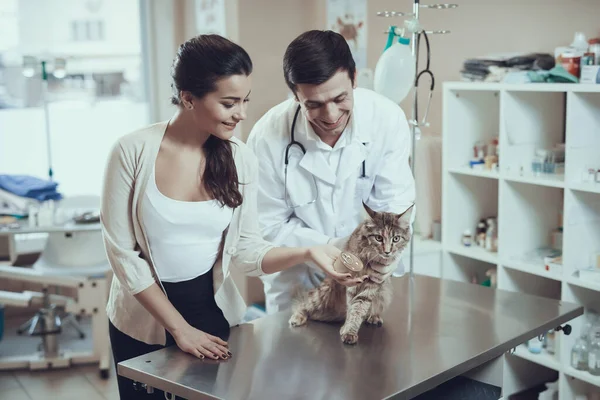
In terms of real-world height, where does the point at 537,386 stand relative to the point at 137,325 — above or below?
below

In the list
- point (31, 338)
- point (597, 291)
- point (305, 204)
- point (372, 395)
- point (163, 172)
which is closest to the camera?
point (372, 395)

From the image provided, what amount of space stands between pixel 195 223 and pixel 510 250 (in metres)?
1.70

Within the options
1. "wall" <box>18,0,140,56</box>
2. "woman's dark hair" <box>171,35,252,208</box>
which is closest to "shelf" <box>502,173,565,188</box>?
"woman's dark hair" <box>171,35,252,208</box>

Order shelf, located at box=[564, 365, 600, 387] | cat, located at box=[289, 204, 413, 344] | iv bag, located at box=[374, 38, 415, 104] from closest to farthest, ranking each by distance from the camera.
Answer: cat, located at box=[289, 204, 413, 344], iv bag, located at box=[374, 38, 415, 104], shelf, located at box=[564, 365, 600, 387]

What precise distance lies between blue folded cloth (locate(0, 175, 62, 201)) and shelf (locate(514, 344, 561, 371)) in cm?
235

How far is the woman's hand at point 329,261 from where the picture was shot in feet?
5.77

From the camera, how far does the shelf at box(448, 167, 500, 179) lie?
3.04m

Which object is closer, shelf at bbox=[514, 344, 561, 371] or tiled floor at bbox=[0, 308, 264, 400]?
shelf at bbox=[514, 344, 561, 371]

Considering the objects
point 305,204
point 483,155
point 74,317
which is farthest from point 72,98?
point 305,204

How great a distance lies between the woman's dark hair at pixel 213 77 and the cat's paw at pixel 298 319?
339mm

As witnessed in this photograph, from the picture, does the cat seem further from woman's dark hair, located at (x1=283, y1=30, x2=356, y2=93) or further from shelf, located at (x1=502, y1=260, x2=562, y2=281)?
shelf, located at (x1=502, y1=260, x2=562, y2=281)

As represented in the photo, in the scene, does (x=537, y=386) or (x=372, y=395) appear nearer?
(x=372, y=395)

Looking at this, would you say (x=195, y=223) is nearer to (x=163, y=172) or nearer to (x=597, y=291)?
(x=163, y=172)

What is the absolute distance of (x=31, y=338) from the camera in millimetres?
4242
